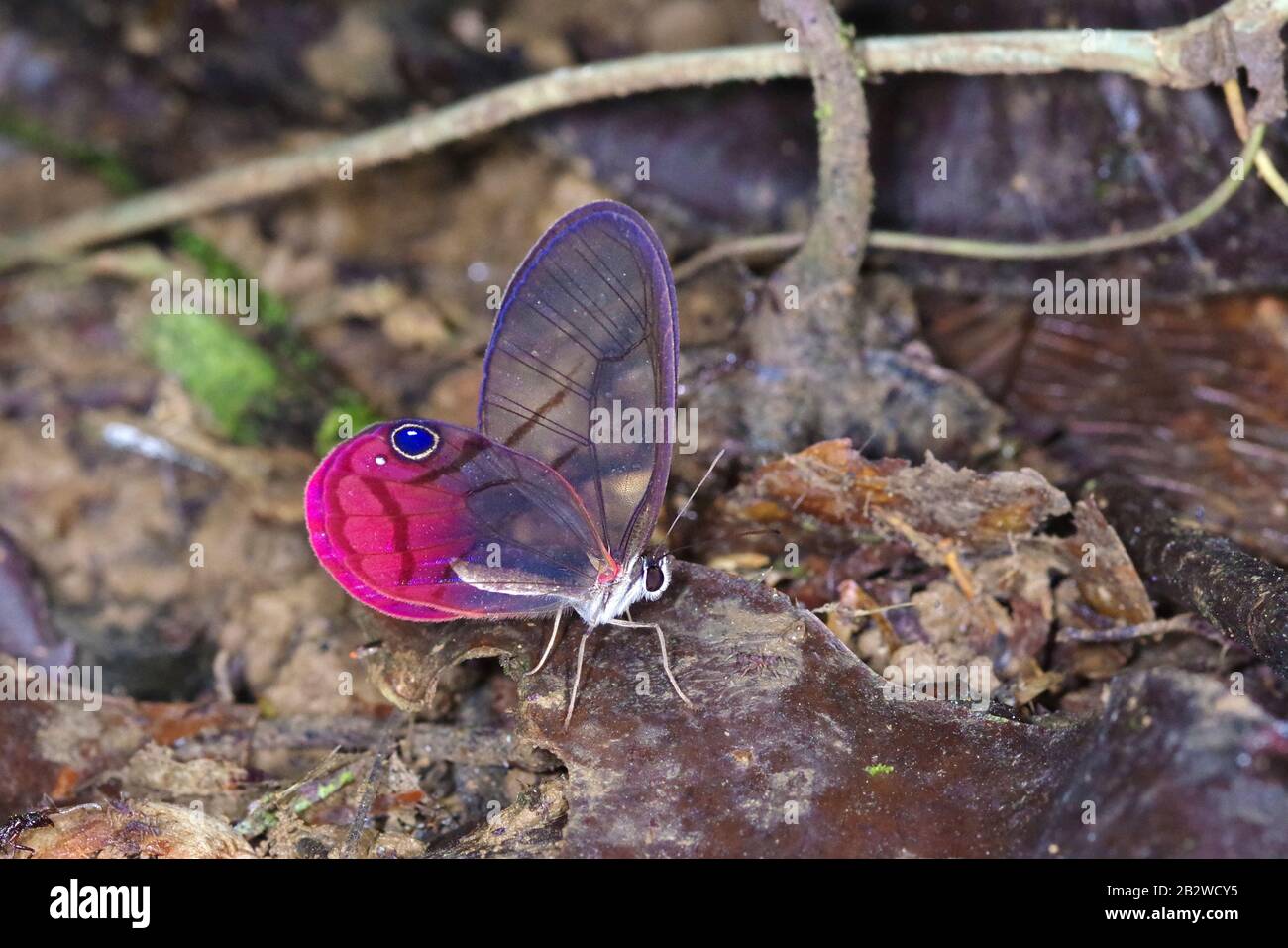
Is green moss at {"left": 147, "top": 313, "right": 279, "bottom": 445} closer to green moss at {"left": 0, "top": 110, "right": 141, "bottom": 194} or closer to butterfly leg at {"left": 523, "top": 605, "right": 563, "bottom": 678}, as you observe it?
green moss at {"left": 0, "top": 110, "right": 141, "bottom": 194}

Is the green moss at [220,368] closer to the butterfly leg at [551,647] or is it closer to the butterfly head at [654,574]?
the butterfly leg at [551,647]

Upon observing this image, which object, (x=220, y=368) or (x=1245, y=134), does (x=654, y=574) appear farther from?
(x=220, y=368)

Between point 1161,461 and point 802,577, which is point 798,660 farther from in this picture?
point 1161,461

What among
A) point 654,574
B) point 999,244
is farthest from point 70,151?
point 999,244

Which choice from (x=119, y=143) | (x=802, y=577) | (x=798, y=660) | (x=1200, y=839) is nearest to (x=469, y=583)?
(x=798, y=660)

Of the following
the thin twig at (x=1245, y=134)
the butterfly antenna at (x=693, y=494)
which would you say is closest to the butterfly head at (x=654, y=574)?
the butterfly antenna at (x=693, y=494)
